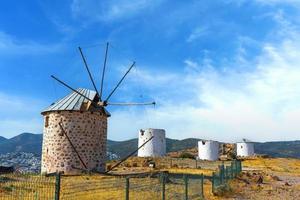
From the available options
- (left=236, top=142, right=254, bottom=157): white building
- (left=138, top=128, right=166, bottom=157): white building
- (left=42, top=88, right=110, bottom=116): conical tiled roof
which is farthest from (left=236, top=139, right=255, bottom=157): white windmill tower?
(left=42, top=88, right=110, bottom=116): conical tiled roof

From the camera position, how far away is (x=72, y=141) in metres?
35.8

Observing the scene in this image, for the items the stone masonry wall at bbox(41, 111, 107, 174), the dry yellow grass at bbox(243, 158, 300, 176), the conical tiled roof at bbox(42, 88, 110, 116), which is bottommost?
the dry yellow grass at bbox(243, 158, 300, 176)

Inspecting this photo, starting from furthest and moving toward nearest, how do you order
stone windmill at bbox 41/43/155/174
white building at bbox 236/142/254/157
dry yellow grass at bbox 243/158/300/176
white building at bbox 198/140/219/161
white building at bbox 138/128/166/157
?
1. white building at bbox 236/142/254/157
2. white building at bbox 198/140/219/161
3. white building at bbox 138/128/166/157
4. dry yellow grass at bbox 243/158/300/176
5. stone windmill at bbox 41/43/155/174

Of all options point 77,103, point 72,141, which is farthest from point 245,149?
point 72,141

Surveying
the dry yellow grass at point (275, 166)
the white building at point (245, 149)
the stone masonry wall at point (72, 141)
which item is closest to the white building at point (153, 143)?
the dry yellow grass at point (275, 166)

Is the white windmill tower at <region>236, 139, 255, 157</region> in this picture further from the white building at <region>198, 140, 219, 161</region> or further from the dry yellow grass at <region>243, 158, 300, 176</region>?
the dry yellow grass at <region>243, 158, 300, 176</region>

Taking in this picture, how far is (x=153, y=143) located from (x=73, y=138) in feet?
105

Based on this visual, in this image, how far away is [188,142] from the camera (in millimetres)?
168375

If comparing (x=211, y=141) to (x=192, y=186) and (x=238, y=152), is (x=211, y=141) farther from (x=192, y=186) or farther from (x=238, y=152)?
(x=192, y=186)

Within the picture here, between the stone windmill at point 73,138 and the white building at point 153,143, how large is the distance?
2941 centimetres

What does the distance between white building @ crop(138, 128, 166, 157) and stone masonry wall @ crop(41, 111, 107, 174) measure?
3004 cm

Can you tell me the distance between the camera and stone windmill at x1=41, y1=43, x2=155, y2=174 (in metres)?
35.8

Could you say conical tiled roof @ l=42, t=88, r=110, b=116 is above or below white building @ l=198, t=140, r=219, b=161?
above

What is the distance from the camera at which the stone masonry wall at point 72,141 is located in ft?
117
